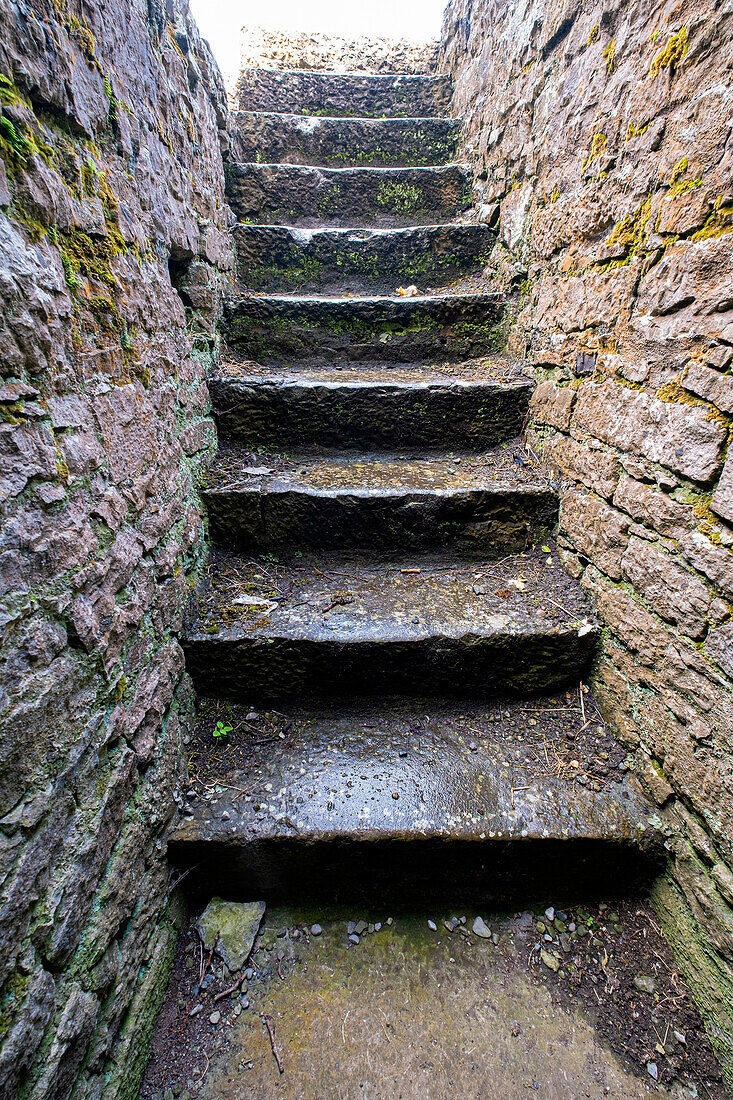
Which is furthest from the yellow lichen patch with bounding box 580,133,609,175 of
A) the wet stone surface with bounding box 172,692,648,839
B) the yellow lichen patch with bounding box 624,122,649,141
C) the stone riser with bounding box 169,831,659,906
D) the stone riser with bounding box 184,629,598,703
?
the stone riser with bounding box 169,831,659,906

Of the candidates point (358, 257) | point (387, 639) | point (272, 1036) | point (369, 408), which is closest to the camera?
point (272, 1036)

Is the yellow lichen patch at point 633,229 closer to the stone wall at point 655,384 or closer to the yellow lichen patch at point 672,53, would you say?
the stone wall at point 655,384

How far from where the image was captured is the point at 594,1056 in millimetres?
1078

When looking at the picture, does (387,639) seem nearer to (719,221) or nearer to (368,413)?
(368,413)

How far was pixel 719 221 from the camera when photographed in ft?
3.40

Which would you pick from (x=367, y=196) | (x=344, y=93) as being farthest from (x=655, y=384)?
(x=344, y=93)

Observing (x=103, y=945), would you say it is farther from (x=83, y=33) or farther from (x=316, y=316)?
(x=316, y=316)

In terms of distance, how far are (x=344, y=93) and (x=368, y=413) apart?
2837 mm

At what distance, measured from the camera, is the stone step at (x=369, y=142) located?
2871 millimetres

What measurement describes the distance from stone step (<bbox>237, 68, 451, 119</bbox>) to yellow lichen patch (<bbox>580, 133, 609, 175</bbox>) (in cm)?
235

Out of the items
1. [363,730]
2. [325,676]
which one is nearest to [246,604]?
[325,676]

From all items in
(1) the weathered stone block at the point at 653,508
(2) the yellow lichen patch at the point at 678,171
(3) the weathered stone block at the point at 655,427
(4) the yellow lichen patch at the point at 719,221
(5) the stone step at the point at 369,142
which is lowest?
Answer: (1) the weathered stone block at the point at 653,508

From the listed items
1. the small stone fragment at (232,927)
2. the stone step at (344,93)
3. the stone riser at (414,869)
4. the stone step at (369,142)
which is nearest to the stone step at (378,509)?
the stone riser at (414,869)

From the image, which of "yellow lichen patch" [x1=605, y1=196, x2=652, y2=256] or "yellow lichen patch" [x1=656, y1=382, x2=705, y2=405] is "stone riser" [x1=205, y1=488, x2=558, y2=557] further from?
"yellow lichen patch" [x1=605, y1=196, x2=652, y2=256]
